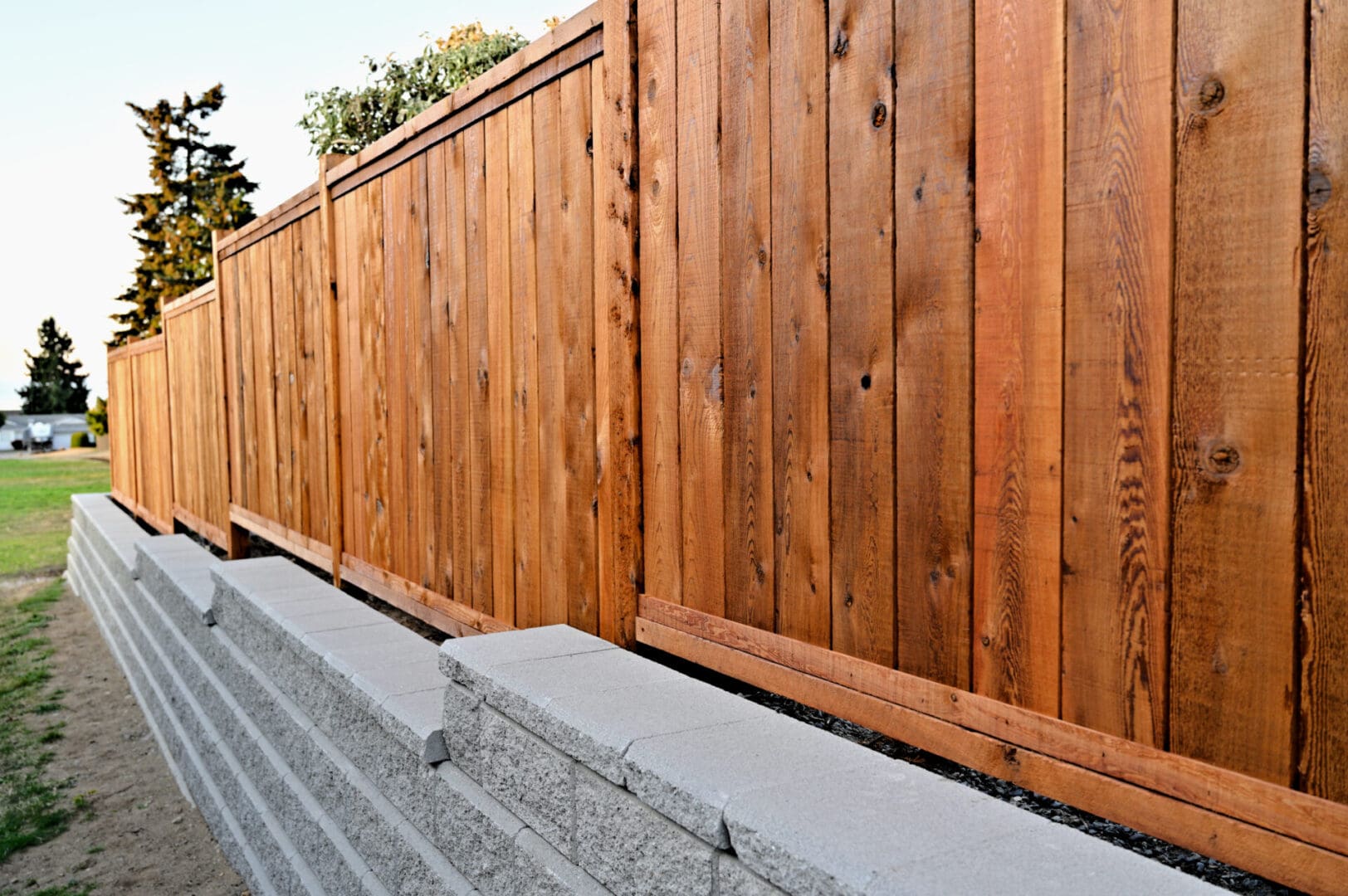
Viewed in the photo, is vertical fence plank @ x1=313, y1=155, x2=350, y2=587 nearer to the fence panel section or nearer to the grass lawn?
the grass lawn

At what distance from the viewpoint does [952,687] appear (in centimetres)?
161

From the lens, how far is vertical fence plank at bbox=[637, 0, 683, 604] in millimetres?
2299

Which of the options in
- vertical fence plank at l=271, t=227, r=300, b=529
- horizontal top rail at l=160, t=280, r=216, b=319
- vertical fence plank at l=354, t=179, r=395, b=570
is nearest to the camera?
vertical fence plank at l=354, t=179, r=395, b=570

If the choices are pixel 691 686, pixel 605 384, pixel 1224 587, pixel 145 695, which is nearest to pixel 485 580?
pixel 605 384

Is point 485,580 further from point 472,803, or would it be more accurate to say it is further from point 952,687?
point 952,687

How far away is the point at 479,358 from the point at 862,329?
175cm

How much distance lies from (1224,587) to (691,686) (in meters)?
1.15

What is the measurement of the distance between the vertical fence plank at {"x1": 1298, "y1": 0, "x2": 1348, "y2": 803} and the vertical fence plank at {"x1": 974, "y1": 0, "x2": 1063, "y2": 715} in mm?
331

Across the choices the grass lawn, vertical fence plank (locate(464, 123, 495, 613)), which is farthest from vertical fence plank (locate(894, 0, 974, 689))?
the grass lawn

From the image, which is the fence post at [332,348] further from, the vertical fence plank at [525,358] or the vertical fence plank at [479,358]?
the vertical fence plank at [525,358]

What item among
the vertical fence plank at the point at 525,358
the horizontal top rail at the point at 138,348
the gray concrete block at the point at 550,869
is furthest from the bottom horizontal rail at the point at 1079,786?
the horizontal top rail at the point at 138,348

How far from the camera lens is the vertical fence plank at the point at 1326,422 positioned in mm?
1117

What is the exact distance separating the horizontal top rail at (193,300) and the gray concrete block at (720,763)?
624 cm

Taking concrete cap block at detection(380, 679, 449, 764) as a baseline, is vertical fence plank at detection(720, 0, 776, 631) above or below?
above
